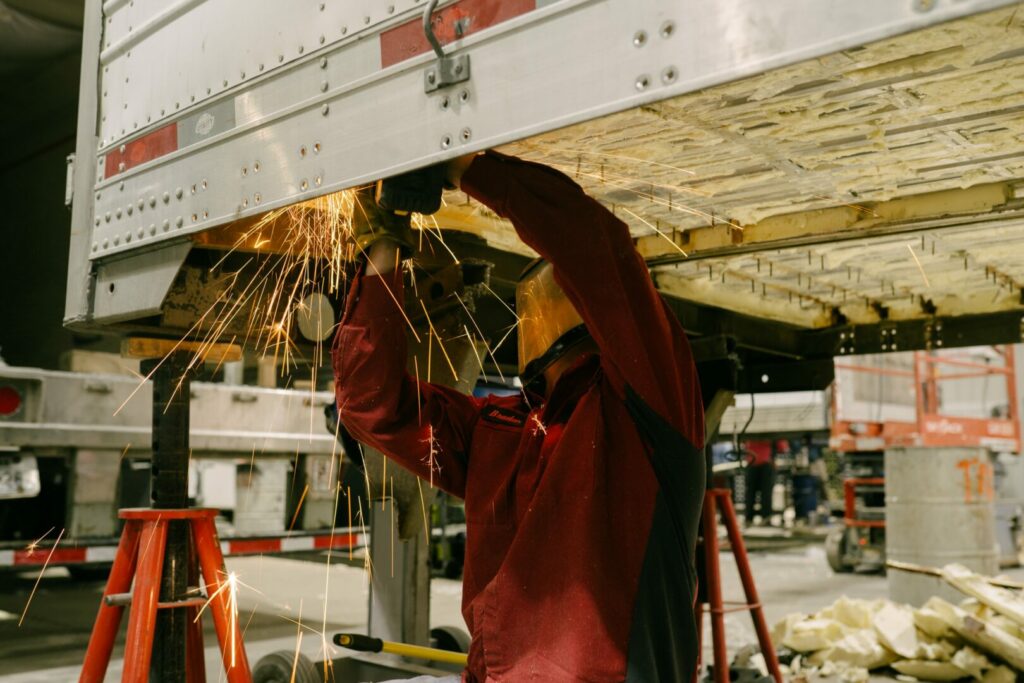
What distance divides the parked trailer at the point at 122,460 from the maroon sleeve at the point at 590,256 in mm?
4072

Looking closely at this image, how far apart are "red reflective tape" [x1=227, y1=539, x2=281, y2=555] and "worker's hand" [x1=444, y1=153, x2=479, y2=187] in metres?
5.51

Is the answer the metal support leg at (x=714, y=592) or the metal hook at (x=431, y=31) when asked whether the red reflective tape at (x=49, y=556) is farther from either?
the metal hook at (x=431, y=31)

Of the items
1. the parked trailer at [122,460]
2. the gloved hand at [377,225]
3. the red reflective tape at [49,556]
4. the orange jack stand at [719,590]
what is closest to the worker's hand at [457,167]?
the gloved hand at [377,225]

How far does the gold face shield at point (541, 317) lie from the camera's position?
2391mm

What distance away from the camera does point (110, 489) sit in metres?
6.38

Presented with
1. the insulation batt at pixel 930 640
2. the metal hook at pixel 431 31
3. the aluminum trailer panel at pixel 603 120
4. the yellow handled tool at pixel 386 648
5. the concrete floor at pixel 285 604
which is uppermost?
the metal hook at pixel 431 31

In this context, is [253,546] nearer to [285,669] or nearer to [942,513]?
[285,669]

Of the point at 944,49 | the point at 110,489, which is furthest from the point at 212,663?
the point at 944,49

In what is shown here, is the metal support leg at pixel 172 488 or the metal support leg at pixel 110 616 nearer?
the metal support leg at pixel 110 616

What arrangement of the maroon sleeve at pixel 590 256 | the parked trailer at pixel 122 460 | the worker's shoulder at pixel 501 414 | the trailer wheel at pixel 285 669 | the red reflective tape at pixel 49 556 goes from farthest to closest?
1. the red reflective tape at pixel 49 556
2. the parked trailer at pixel 122 460
3. the trailer wheel at pixel 285 669
4. the worker's shoulder at pixel 501 414
5. the maroon sleeve at pixel 590 256

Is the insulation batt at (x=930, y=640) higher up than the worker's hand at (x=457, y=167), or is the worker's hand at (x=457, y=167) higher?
the worker's hand at (x=457, y=167)

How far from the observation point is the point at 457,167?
2.02 metres

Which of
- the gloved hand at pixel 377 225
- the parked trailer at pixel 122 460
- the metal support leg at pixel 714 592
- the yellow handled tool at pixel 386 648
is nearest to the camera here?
the gloved hand at pixel 377 225

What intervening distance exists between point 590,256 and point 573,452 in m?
0.47
